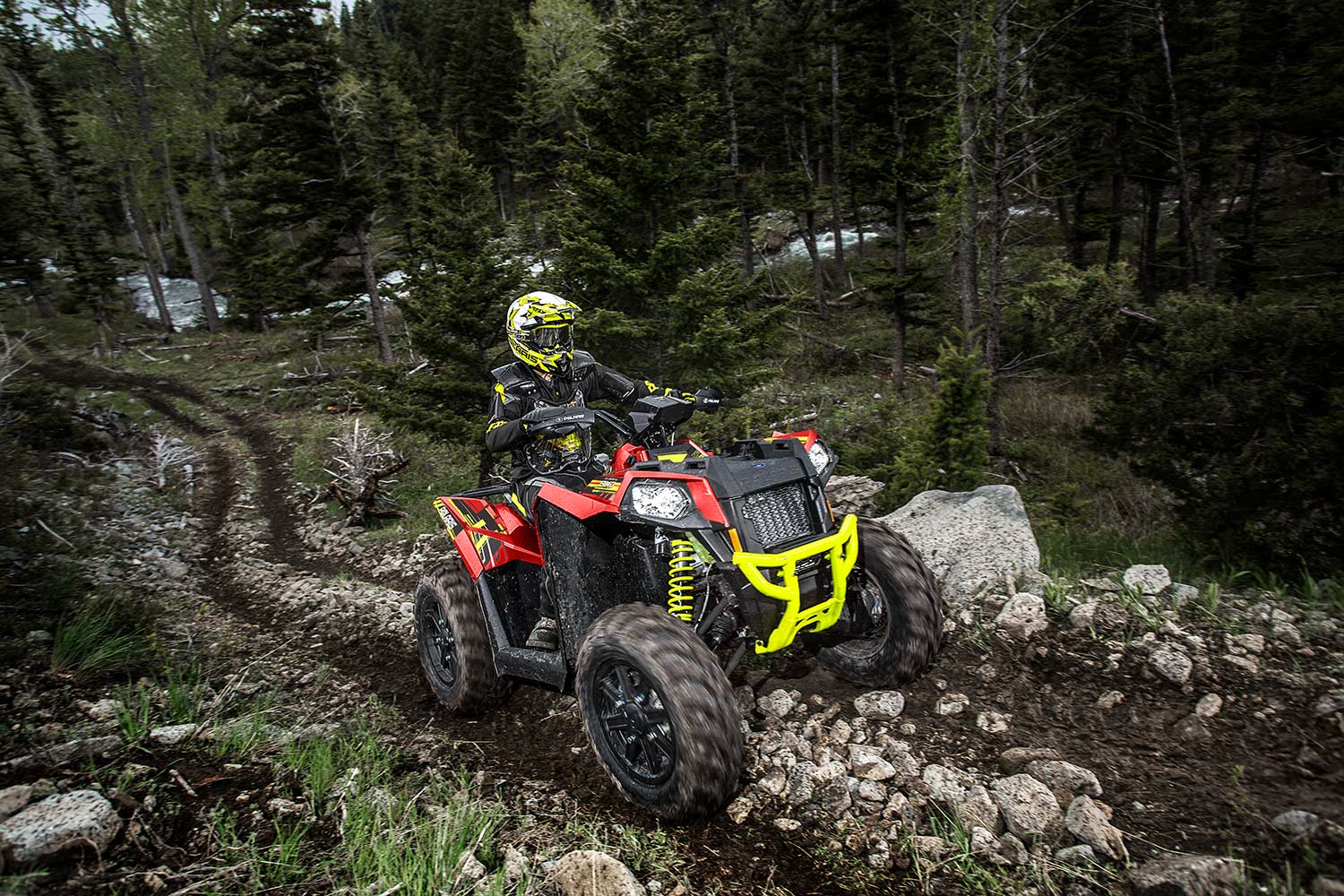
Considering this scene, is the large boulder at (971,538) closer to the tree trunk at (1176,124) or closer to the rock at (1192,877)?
the rock at (1192,877)

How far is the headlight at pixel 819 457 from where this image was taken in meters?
4.03

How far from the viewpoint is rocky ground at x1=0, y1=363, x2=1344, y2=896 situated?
2.85 metres

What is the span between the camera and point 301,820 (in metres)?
3.31

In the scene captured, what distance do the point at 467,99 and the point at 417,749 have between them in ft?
159

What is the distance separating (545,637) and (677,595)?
131cm

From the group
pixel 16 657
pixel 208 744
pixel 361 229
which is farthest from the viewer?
pixel 361 229

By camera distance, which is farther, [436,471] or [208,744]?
[436,471]

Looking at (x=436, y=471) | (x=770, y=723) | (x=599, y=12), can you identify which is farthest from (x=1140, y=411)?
(x=599, y=12)

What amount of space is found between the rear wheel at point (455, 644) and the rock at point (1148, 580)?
4.21 m

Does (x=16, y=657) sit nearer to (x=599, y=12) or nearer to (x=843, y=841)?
(x=843, y=841)

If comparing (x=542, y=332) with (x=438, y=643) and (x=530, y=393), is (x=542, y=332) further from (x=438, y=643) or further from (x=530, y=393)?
(x=438, y=643)

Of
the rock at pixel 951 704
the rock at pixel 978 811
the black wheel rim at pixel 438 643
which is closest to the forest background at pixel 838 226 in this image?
the rock at pixel 951 704

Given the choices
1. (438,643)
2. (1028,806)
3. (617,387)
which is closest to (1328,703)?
(1028,806)

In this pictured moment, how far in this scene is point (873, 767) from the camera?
11.9ft
